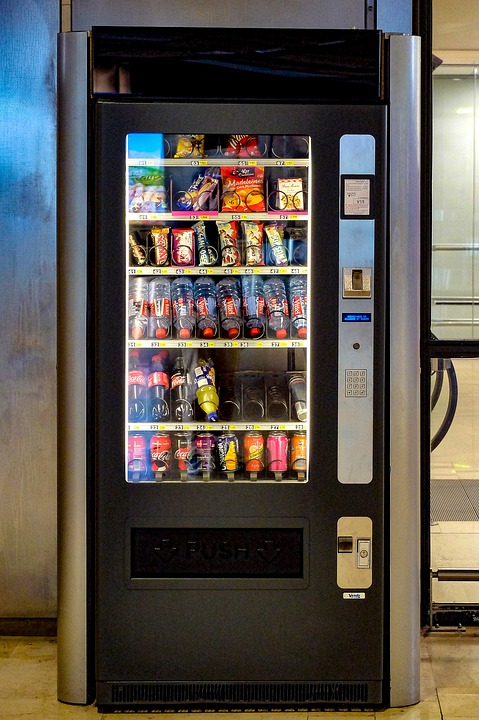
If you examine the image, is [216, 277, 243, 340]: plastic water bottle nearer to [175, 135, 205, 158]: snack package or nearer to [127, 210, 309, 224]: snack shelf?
[127, 210, 309, 224]: snack shelf

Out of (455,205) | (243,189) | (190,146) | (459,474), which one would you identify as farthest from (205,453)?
(455,205)

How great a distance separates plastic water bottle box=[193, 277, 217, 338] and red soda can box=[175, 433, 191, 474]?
0.38 metres

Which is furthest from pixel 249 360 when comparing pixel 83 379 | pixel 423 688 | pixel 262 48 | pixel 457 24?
pixel 457 24

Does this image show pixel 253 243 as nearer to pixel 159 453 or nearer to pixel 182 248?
pixel 182 248

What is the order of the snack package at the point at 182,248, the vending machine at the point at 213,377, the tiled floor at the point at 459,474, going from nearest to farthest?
the vending machine at the point at 213,377 → the snack package at the point at 182,248 → the tiled floor at the point at 459,474

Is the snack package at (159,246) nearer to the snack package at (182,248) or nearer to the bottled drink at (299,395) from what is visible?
the snack package at (182,248)

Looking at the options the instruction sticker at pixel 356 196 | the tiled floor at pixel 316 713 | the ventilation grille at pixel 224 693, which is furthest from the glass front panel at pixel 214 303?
the tiled floor at pixel 316 713

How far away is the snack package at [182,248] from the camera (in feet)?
9.49

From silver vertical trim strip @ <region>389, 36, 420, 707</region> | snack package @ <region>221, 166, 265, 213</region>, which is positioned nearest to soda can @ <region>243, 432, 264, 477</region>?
silver vertical trim strip @ <region>389, 36, 420, 707</region>

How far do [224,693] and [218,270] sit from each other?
1475 millimetres

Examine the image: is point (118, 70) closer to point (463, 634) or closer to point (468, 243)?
point (468, 243)

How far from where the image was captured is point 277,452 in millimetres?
2926

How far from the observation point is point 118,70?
9.09 ft

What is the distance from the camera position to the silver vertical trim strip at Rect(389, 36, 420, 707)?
2812 mm
